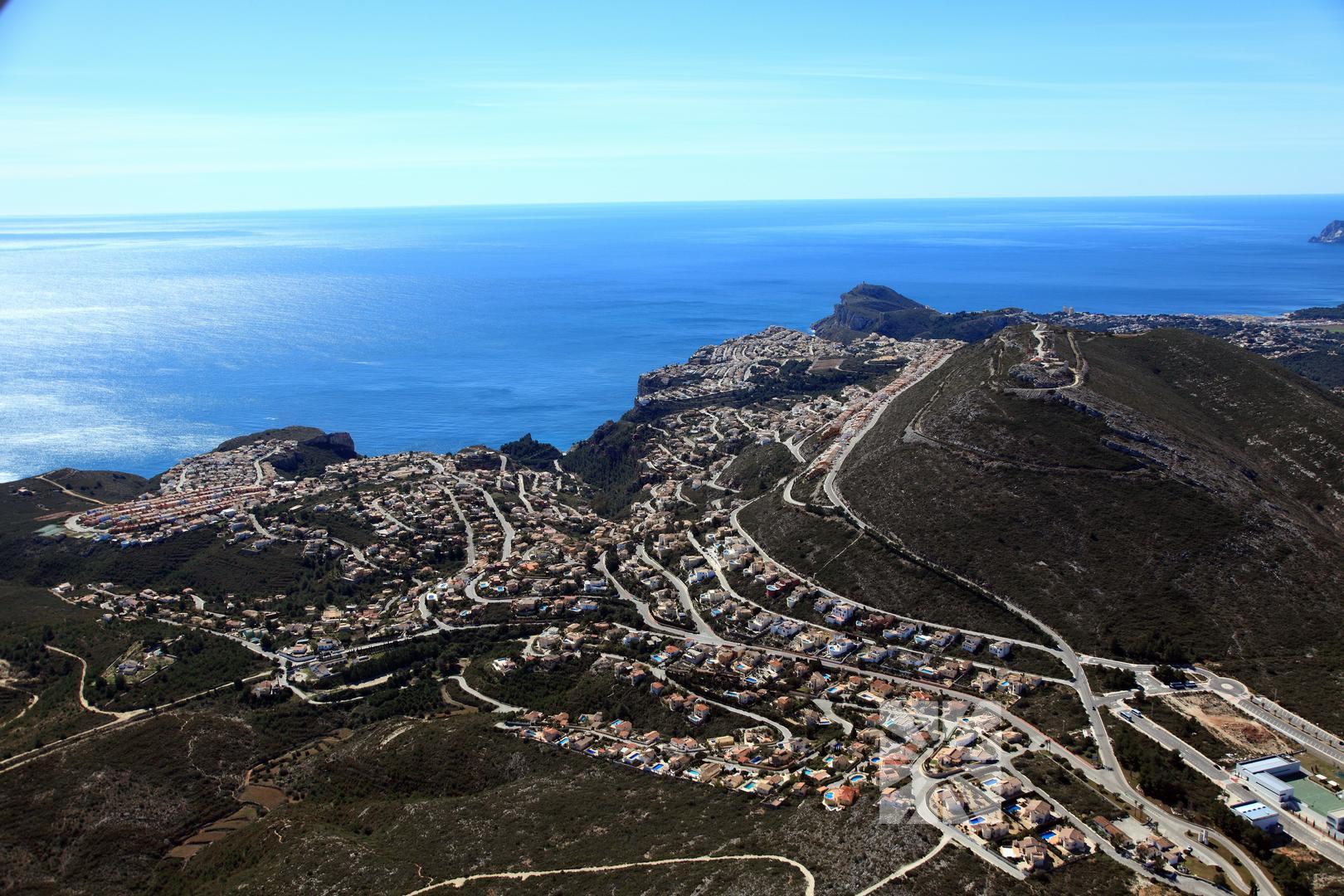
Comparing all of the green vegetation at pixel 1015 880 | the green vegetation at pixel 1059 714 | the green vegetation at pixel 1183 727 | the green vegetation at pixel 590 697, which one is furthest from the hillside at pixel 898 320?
the green vegetation at pixel 1015 880

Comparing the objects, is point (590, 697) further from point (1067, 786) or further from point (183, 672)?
point (183, 672)

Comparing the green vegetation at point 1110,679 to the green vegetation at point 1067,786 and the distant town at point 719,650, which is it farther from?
the green vegetation at point 1067,786

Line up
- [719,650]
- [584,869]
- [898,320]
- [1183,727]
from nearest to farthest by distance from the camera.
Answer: [584,869] → [1183,727] → [719,650] → [898,320]

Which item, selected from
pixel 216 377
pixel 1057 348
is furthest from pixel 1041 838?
pixel 216 377

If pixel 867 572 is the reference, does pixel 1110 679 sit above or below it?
below

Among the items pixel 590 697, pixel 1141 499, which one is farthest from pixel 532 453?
pixel 1141 499
